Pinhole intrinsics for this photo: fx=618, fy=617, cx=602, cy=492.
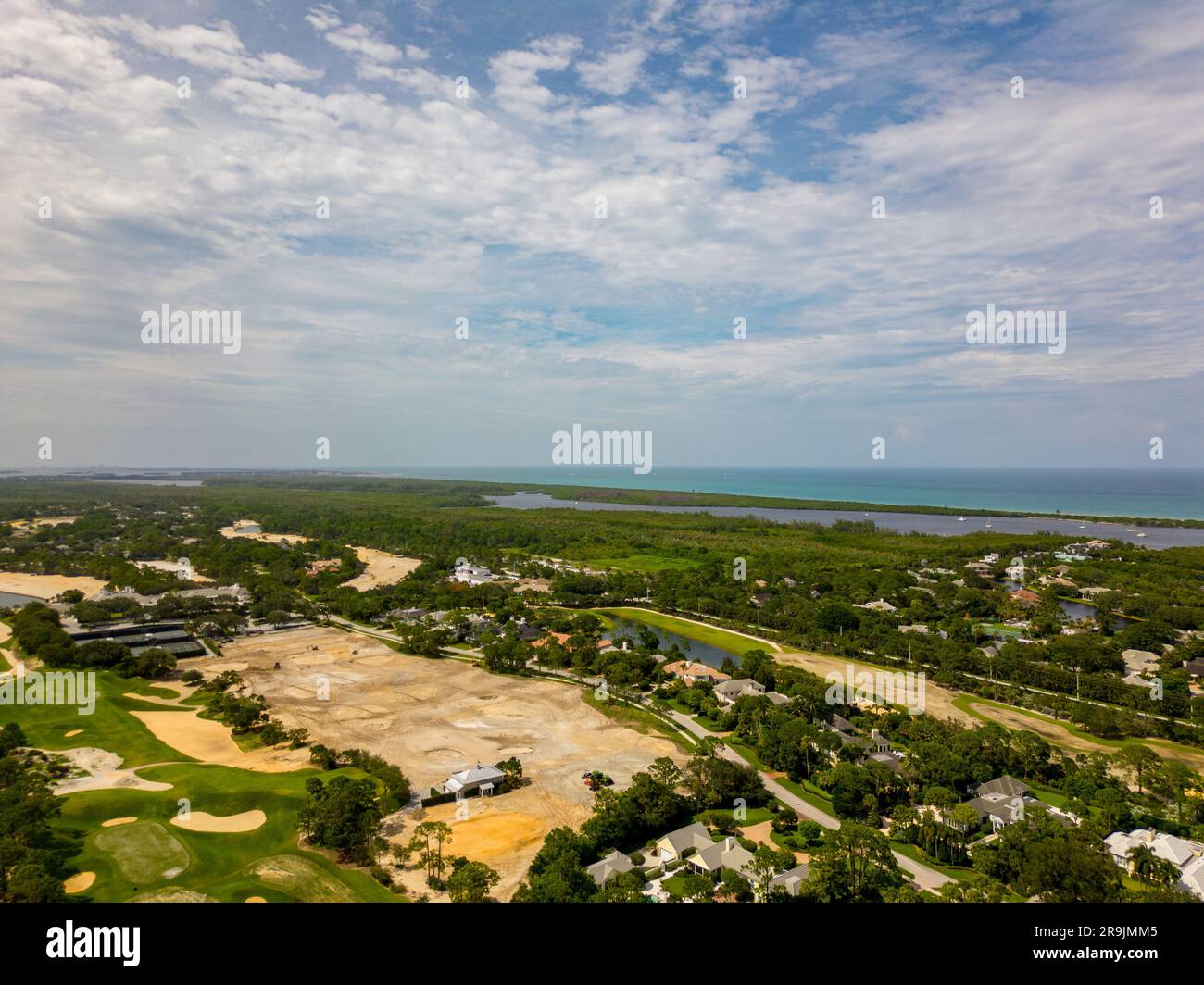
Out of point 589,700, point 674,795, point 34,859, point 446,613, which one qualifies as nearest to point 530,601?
point 446,613

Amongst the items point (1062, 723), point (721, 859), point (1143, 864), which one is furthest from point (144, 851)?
point (1062, 723)

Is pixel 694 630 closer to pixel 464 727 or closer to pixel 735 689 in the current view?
pixel 735 689

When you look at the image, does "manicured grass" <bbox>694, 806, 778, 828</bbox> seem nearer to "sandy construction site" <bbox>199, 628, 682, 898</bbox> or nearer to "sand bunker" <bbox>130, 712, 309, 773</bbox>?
"sandy construction site" <bbox>199, 628, 682, 898</bbox>

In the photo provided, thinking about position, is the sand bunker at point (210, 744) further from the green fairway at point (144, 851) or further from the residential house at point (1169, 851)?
the residential house at point (1169, 851)

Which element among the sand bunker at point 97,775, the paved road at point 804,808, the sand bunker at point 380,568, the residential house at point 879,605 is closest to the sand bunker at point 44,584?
the sand bunker at point 380,568

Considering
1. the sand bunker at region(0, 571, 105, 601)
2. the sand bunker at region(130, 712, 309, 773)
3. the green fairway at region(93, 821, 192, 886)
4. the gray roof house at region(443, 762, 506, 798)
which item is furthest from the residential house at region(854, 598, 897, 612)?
the sand bunker at region(0, 571, 105, 601)
